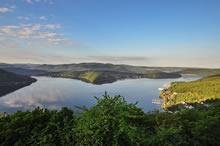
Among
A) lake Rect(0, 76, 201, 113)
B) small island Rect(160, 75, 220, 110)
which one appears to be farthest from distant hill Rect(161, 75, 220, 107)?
lake Rect(0, 76, 201, 113)

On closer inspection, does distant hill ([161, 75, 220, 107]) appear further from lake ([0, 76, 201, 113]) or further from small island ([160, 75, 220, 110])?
lake ([0, 76, 201, 113])

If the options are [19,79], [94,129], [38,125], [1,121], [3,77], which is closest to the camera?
[94,129]

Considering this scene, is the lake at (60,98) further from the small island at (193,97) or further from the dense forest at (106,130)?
the dense forest at (106,130)

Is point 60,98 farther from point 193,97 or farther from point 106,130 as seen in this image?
point 106,130

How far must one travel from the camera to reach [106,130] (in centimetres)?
557

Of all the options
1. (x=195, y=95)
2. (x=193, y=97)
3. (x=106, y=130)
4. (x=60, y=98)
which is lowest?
(x=60, y=98)

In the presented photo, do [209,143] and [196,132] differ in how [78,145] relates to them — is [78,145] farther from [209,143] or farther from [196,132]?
[209,143]

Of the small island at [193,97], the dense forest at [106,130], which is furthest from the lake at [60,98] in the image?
the dense forest at [106,130]

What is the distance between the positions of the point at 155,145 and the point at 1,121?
8.92 m

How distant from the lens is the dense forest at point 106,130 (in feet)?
18.6

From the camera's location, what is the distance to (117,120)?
5.85m

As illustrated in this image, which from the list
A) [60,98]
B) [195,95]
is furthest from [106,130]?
[60,98]

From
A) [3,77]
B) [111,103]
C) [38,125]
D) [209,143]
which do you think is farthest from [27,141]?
[3,77]

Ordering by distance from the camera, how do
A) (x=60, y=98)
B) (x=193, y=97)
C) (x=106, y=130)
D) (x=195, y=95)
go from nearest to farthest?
(x=106, y=130) < (x=193, y=97) < (x=195, y=95) < (x=60, y=98)
